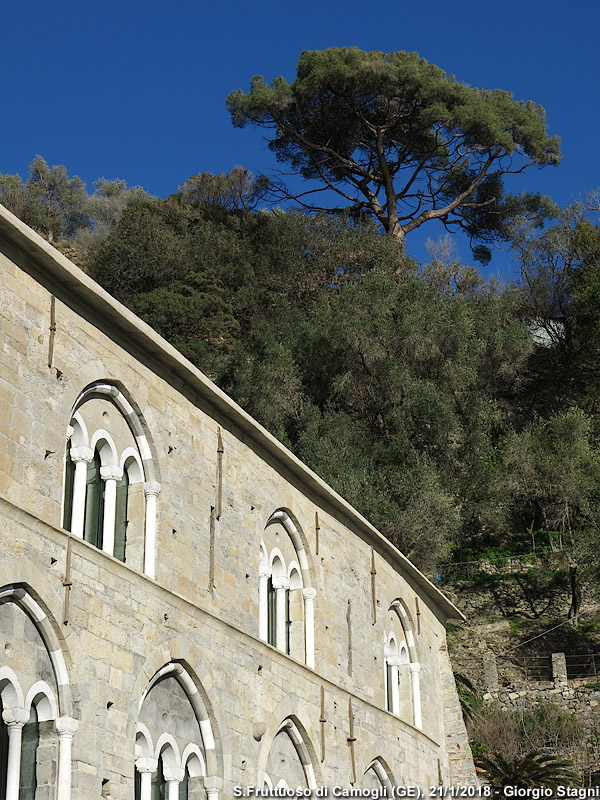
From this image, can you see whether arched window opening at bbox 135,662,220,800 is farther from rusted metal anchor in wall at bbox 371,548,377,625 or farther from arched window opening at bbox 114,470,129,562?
rusted metal anchor in wall at bbox 371,548,377,625

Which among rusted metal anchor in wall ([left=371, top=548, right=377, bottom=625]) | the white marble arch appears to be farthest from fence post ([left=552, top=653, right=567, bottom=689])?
the white marble arch

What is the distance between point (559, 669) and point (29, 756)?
60.6 feet

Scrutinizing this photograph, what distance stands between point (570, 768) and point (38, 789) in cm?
1542

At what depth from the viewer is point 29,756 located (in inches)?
385

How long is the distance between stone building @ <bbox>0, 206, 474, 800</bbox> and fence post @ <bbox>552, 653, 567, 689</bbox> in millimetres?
8703

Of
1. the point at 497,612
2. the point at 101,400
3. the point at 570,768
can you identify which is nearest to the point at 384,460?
the point at 497,612

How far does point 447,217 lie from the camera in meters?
41.0

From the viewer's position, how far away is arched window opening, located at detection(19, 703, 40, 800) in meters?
9.65

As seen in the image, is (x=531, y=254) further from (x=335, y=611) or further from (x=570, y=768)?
(x=335, y=611)

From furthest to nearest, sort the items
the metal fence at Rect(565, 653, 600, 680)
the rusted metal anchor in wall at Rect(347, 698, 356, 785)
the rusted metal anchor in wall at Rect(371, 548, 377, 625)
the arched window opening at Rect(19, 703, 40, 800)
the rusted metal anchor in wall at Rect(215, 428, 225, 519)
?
the metal fence at Rect(565, 653, 600, 680)
the rusted metal anchor in wall at Rect(371, 548, 377, 625)
the rusted metal anchor in wall at Rect(347, 698, 356, 785)
the rusted metal anchor in wall at Rect(215, 428, 225, 519)
the arched window opening at Rect(19, 703, 40, 800)

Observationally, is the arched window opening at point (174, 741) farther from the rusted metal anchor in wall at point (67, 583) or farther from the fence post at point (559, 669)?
the fence post at point (559, 669)

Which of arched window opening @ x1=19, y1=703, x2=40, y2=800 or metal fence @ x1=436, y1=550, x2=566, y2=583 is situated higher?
metal fence @ x1=436, y1=550, x2=566, y2=583

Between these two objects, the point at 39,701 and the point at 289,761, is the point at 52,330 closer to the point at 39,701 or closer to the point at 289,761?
the point at 39,701

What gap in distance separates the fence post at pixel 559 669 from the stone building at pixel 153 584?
8.70 metres
